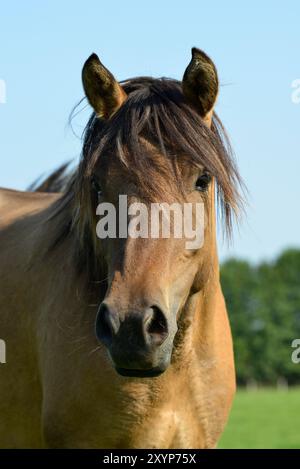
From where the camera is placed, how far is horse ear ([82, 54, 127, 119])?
4.23 meters

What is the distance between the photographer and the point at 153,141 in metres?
4.03

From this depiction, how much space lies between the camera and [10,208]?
6176 mm

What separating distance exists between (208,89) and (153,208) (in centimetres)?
84

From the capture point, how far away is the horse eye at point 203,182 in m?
4.04

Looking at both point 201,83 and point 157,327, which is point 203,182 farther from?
point 157,327

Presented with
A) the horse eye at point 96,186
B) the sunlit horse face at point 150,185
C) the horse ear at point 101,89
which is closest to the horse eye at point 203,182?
the sunlit horse face at point 150,185

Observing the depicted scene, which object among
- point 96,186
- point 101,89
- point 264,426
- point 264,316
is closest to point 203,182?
point 96,186

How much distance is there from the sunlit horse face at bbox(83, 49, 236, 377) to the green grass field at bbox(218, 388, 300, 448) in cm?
1106

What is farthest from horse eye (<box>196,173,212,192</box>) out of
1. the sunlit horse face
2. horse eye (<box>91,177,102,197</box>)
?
horse eye (<box>91,177,102,197</box>)

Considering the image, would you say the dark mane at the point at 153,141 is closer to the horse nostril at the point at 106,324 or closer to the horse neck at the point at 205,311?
the horse neck at the point at 205,311

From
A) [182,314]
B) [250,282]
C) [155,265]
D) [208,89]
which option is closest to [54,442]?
[182,314]

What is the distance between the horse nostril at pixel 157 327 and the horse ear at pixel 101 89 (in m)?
1.35

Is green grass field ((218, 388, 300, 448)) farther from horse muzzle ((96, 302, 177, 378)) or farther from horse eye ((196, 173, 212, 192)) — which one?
horse muzzle ((96, 302, 177, 378))
